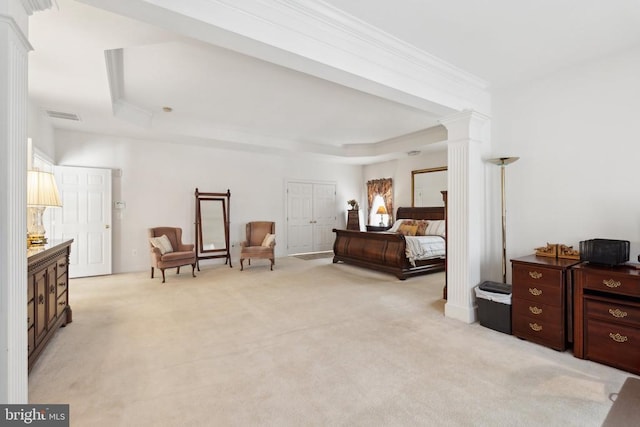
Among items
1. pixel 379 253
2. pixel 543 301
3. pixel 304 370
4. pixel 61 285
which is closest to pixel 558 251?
pixel 543 301

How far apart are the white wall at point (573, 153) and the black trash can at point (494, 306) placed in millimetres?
606

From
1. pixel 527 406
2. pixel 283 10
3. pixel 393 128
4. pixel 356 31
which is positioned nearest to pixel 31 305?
pixel 283 10

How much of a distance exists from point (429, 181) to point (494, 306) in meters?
5.07

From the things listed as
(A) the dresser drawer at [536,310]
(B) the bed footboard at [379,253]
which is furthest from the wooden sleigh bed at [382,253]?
(A) the dresser drawer at [536,310]

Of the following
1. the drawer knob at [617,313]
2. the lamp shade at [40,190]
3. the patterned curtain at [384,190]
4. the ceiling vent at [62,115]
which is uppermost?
the ceiling vent at [62,115]

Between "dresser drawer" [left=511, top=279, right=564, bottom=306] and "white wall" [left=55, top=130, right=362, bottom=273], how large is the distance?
557 centimetres

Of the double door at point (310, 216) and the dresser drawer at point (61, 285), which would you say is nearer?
the dresser drawer at point (61, 285)

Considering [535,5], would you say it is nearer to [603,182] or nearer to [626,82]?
[626,82]

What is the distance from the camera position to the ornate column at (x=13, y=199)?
1219 mm

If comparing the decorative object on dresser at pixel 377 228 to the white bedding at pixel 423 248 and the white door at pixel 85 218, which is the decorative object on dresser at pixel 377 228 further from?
the white door at pixel 85 218

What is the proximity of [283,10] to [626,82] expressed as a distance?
9.95 feet

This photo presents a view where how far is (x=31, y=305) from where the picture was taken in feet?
7.63

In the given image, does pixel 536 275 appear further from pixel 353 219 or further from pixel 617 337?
pixel 353 219

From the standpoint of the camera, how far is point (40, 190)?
288 centimetres
